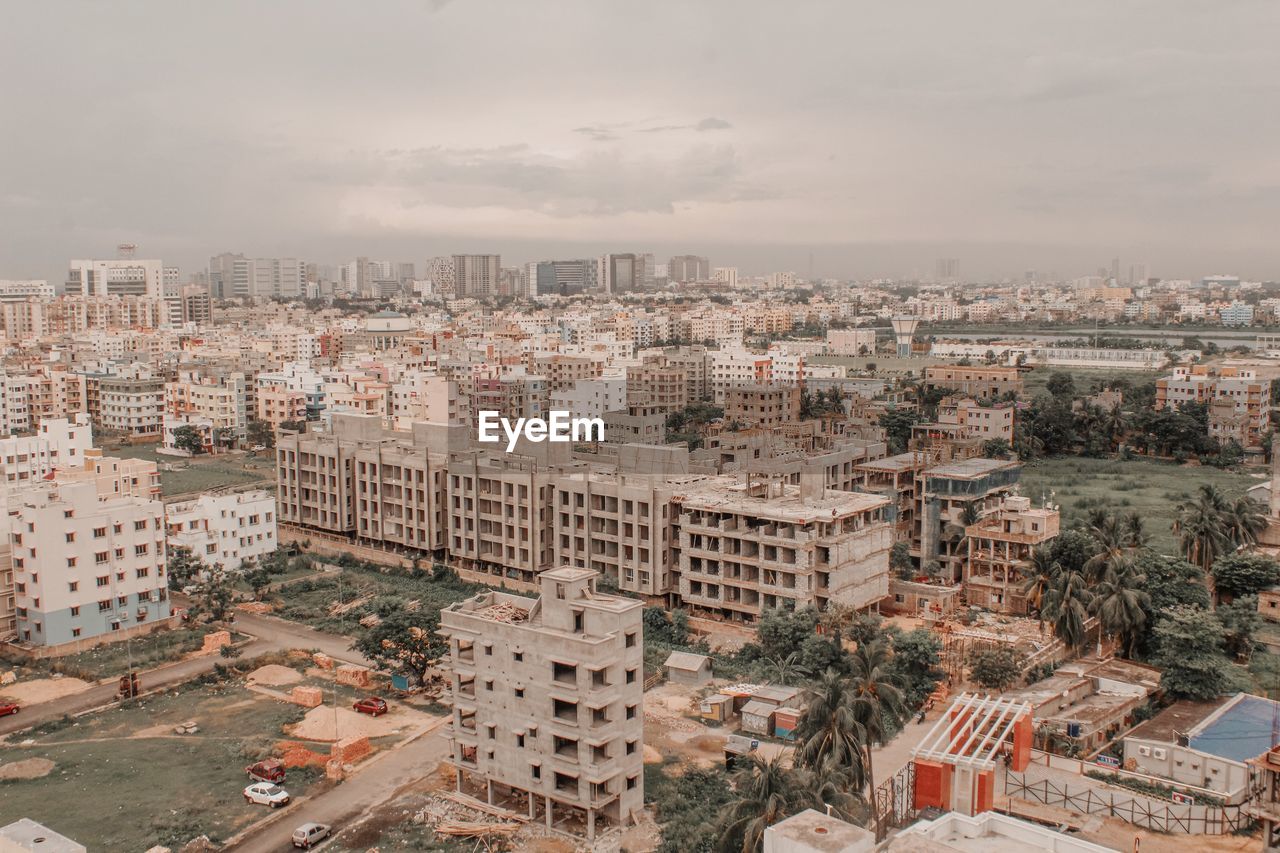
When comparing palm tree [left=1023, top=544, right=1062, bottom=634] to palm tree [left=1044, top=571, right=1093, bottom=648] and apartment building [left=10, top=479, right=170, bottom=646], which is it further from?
apartment building [left=10, top=479, right=170, bottom=646]

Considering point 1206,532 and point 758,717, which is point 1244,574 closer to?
point 1206,532

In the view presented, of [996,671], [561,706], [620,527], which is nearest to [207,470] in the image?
[620,527]

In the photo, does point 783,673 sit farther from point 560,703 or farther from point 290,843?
point 290,843

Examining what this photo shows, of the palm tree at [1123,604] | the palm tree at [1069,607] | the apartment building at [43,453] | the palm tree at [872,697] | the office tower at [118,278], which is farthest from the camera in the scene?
the office tower at [118,278]

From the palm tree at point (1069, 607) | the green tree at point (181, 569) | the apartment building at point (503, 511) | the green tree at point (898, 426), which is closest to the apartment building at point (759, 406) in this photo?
the green tree at point (898, 426)

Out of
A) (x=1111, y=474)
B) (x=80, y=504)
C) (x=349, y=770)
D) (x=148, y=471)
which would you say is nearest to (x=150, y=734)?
(x=349, y=770)

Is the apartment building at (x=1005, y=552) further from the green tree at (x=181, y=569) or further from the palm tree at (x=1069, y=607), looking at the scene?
the green tree at (x=181, y=569)
